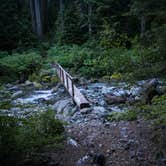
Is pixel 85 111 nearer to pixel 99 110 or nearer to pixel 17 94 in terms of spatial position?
pixel 99 110

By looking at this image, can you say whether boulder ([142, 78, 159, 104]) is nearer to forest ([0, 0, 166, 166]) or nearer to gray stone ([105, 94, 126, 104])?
forest ([0, 0, 166, 166])

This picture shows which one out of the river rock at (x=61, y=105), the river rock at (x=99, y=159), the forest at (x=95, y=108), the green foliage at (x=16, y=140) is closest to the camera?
the green foliage at (x=16, y=140)

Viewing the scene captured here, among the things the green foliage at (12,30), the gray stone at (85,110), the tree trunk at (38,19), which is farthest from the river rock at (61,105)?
the tree trunk at (38,19)

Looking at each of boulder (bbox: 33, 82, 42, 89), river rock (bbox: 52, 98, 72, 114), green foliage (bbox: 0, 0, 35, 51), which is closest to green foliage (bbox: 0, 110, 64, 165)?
river rock (bbox: 52, 98, 72, 114)

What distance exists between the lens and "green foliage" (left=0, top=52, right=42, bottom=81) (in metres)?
18.0

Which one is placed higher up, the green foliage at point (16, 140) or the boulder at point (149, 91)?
the green foliage at point (16, 140)

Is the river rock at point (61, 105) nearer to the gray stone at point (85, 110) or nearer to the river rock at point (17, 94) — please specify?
the gray stone at point (85, 110)

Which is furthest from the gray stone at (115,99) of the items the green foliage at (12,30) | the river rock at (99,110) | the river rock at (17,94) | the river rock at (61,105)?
the green foliage at (12,30)

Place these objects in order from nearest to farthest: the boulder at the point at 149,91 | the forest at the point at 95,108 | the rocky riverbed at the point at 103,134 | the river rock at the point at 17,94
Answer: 1. the forest at the point at 95,108
2. the rocky riverbed at the point at 103,134
3. the boulder at the point at 149,91
4. the river rock at the point at 17,94

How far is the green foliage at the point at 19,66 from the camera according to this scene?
59.0 ft

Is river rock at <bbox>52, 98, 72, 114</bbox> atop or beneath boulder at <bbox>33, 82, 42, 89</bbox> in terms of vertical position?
atop

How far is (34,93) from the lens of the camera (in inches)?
540

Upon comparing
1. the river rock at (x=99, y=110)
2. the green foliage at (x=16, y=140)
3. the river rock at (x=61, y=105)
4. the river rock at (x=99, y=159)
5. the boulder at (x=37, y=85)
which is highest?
the green foliage at (x=16, y=140)

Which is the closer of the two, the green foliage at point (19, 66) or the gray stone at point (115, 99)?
the gray stone at point (115, 99)
